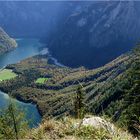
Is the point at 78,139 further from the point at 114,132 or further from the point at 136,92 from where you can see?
the point at 136,92

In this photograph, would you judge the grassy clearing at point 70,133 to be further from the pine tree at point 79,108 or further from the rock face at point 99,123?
the pine tree at point 79,108

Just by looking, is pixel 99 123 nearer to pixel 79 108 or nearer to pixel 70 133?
pixel 70 133

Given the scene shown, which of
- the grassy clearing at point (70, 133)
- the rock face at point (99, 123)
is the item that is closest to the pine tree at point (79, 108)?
the rock face at point (99, 123)

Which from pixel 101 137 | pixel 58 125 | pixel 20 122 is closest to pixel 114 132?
pixel 101 137

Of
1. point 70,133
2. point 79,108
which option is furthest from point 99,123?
point 79,108

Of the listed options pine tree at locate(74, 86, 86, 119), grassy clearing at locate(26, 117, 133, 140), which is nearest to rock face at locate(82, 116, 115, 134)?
grassy clearing at locate(26, 117, 133, 140)

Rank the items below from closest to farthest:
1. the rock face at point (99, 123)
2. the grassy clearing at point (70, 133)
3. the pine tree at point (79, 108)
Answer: the grassy clearing at point (70, 133) < the rock face at point (99, 123) < the pine tree at point (79, 108)

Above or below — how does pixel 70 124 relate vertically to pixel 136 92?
below

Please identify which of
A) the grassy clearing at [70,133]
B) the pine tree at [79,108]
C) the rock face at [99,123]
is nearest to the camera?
the grassy clearing at [70,133]

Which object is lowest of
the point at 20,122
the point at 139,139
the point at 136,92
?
the point at 139,139
